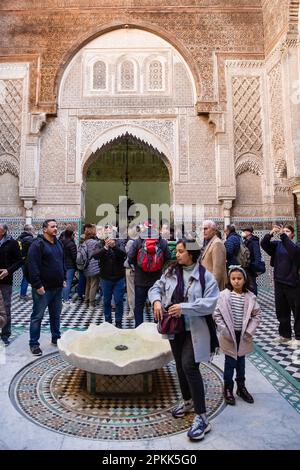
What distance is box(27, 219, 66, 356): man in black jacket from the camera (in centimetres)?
265

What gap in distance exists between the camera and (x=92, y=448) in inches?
58.4

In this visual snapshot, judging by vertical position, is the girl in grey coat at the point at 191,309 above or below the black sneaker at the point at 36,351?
above

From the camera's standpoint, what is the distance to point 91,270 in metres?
4.54

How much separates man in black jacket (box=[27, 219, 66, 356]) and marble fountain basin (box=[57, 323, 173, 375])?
44 cm

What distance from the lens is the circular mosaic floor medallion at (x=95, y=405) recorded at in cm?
166

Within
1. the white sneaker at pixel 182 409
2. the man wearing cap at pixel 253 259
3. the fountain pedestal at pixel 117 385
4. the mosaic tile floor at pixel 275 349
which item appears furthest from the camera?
the man wearing cap at pixel 253 259

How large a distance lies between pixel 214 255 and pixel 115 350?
42.4 inches

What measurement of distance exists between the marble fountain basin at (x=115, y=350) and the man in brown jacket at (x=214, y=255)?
2.23ft

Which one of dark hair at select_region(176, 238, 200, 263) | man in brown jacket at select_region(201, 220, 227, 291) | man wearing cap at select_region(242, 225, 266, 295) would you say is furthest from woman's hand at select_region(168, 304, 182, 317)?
man wearing cap at select_region(242, 225, 266, 295)

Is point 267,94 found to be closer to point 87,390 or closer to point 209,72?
point 209,72

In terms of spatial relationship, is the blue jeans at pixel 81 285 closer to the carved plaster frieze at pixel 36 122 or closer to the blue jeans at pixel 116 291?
the blue jeans at pixel 116 291

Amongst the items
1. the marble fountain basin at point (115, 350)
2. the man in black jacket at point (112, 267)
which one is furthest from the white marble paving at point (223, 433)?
the man in black jacket at point (112, 267)

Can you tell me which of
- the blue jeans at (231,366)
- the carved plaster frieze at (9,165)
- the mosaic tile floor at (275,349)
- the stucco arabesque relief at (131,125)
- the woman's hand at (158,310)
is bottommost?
the mosaic tile floor at (275,349)
